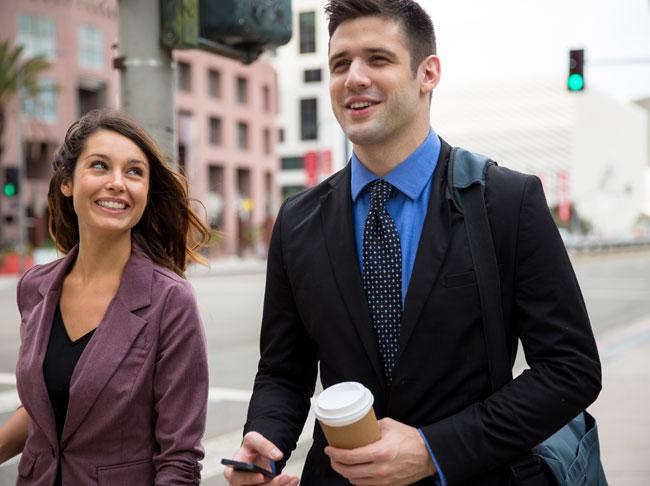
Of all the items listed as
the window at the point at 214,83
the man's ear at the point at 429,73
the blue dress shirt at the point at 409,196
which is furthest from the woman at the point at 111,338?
the window at the point at 214,83

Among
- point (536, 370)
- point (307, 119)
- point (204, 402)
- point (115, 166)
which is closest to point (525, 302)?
point (536, 370)

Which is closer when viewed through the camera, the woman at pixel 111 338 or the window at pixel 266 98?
the woman at pixel 111 338

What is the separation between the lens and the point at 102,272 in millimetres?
2691

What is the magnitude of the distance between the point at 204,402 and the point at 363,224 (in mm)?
773

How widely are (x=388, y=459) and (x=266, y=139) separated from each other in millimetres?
60150

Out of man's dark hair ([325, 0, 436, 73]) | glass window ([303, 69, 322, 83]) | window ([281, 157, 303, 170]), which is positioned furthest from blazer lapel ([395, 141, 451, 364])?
window ([281, 157, 303, 170])

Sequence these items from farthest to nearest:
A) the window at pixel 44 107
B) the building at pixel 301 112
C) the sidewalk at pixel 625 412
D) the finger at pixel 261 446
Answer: the building at pixel 301 112, the window at pixel 44 107, the sidewalk at pixel 625 412, the finger at pixel 261 446

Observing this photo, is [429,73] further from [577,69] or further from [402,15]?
[577,69]

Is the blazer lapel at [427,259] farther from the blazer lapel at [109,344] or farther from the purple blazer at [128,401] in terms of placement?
the blazer lapel at [109,344]

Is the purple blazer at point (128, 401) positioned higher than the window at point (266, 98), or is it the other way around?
the window at point (266, 98)

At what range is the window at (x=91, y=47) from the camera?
147ft

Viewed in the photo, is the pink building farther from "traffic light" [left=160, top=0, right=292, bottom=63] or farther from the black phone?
the black phone

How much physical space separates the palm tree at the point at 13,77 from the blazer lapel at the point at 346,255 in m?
33.3

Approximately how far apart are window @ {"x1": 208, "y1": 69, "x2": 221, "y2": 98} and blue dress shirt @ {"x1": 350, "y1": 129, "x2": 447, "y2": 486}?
55.0 m
